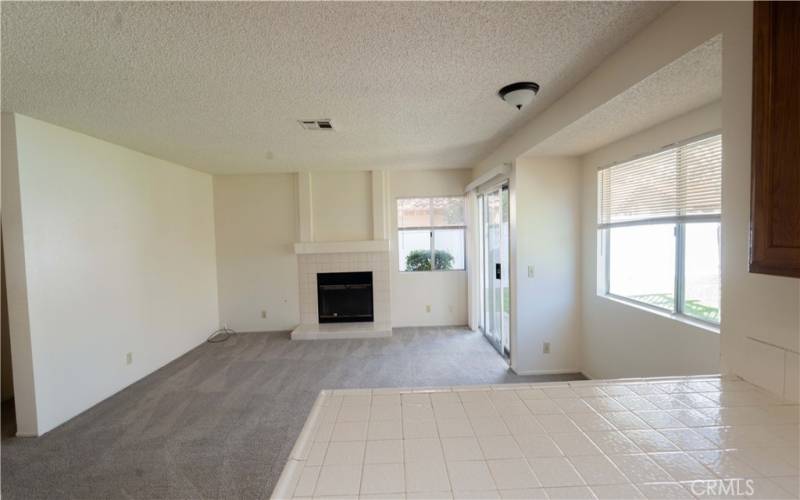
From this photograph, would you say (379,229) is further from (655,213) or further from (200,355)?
(655,213)

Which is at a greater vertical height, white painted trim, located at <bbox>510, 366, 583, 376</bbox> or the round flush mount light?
the round flush mount light

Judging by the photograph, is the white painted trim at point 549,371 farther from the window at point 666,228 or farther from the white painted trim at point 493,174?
the white painted trim at point 493,174

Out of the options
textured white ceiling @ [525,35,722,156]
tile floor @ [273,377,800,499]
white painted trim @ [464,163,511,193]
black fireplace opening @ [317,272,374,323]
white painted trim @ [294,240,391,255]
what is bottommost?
black fireplace opening @ [317,272,374,323]

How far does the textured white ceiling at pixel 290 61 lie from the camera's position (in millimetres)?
1404

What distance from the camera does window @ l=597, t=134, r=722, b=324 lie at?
2.07 meters

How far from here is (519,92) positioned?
209 centimetres

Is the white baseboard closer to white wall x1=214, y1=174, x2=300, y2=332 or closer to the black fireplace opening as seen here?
the black fireplace opening

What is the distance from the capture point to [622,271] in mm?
2893

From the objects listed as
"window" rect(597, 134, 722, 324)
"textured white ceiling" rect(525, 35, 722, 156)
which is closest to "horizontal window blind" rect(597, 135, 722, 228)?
"window" rect(597, 134, 722, 324)

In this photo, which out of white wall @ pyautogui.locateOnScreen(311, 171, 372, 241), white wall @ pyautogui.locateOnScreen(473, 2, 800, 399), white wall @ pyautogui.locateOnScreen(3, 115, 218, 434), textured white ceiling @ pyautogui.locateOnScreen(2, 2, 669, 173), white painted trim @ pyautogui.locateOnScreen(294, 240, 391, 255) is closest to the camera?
white wall @ pyautogui.locateOnScreen(473, 2, 800, 399)

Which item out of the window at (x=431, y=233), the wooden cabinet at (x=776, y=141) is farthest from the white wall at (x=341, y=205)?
the wooden cabinet at (x=776, y=141)

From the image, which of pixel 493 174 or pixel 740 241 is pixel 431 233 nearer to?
pixel 493 174

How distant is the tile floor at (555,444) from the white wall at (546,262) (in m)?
2.24

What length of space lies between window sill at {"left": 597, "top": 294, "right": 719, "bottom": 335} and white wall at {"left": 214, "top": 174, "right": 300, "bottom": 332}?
417 cm
